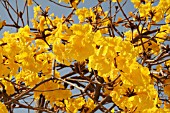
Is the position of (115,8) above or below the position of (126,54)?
A: above

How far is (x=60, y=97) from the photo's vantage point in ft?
8.32

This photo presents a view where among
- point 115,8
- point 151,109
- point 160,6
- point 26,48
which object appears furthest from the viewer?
point 115,8

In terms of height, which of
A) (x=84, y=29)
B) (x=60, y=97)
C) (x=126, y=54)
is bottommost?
(x=60, y=97)

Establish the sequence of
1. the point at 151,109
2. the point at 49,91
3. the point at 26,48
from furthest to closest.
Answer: the point at 49,91
the point at 26,48
the point at 151,109

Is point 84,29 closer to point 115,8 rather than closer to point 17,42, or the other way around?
point 17,42

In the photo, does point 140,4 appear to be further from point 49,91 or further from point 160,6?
point 49,91

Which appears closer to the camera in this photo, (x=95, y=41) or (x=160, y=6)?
(x=95, y=41)

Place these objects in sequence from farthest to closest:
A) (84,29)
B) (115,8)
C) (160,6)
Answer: (115,8)
(160,6)
(84,29)

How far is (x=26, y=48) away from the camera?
1952 mm

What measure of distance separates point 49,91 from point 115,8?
45.1 inches

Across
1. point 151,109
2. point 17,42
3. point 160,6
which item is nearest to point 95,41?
point 151,109

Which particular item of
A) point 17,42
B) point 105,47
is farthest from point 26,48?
point 105,47

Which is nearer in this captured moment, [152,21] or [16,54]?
[16,54]

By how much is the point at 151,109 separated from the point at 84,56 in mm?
406
